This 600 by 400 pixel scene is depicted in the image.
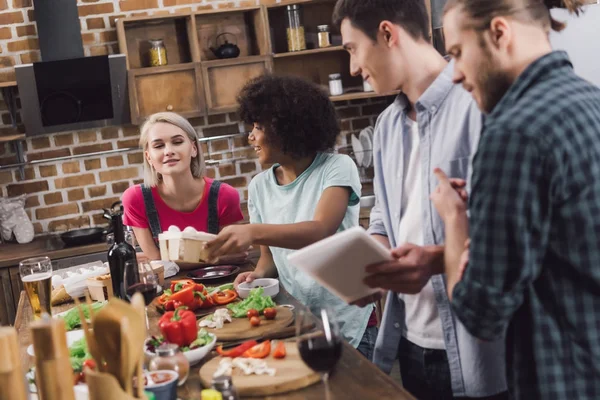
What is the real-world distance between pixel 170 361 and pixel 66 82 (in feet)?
11.2

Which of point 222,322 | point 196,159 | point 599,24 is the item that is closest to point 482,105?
point 222,322

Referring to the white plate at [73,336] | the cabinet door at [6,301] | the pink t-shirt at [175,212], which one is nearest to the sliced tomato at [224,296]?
the white plate at [73,336]

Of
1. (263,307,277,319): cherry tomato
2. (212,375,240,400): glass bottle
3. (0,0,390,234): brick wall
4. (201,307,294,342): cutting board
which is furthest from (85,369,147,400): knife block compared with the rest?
(0,0,390,234): brick wall

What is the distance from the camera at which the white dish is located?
16.6 ft

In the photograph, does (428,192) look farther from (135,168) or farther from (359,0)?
(135,168)

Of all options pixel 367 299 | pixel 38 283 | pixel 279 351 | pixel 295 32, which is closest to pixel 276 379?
pixel 279 351

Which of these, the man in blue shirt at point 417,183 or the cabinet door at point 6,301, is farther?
the cabinet door at point 6,301

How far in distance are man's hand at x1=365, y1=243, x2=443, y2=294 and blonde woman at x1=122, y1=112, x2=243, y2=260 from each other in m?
1.76

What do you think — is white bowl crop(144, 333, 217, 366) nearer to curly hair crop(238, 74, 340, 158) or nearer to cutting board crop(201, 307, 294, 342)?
cutting board crop(201, 307, 294, 342)

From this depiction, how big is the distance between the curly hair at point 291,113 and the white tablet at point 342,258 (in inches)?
39.4

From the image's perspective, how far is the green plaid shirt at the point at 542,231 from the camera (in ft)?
4.16

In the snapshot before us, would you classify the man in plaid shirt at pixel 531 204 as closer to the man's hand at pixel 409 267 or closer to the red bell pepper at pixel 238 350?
the man's hand at pixel 409 267

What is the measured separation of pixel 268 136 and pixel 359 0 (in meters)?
0.89

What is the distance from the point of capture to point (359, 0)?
6.23 feet
